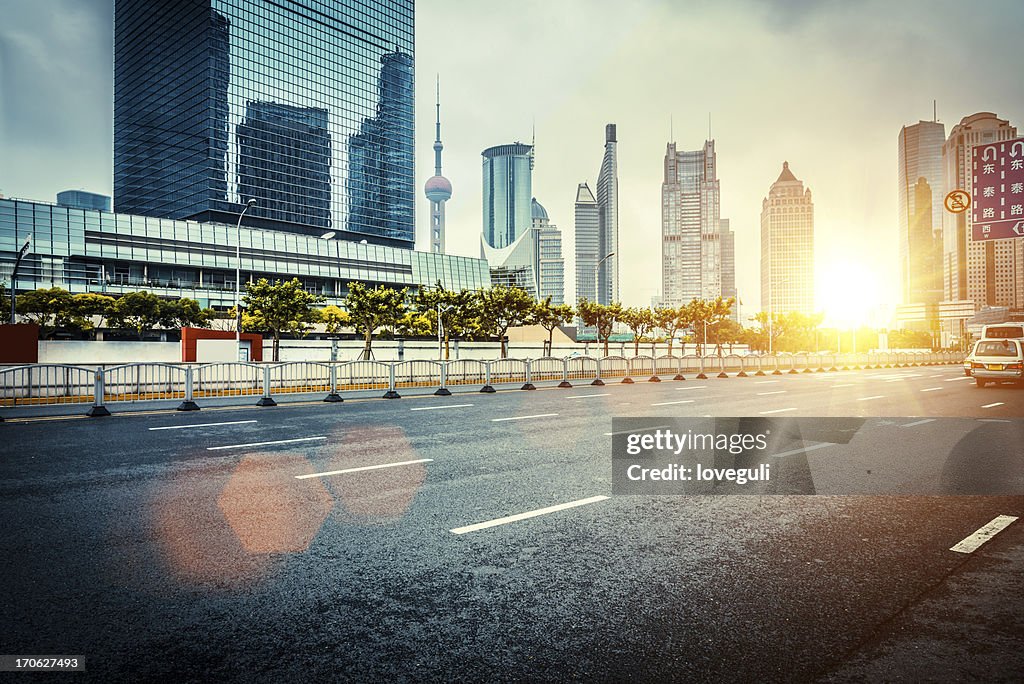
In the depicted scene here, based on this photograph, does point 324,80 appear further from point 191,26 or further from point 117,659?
point 117,659

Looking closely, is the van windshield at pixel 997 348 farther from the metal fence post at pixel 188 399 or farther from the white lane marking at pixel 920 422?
the metal fence post at pixel 188 399

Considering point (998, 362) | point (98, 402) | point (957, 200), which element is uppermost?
point (957, 200)

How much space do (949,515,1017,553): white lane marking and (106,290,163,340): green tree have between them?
6917 cm

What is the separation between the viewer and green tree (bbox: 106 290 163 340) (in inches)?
2419

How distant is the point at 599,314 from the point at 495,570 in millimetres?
72826

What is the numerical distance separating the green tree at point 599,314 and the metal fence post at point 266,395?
55.0 meters

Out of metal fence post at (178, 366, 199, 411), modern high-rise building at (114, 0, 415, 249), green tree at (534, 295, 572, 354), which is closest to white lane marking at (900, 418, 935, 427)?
metal fence post at (178, 366, 199, 411)

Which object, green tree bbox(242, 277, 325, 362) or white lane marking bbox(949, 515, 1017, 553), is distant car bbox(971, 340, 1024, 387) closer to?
white lane marking bbox(949, 515, 1017, 553)

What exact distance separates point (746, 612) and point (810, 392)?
2233 centimetres

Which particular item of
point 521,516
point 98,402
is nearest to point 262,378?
point 98,402

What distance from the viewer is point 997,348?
27.3 m

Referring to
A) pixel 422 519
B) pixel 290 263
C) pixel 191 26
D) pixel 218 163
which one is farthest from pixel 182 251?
pixel 422 519

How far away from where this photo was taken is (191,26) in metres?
134

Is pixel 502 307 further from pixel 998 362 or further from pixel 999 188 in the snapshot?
pixel 999 188
